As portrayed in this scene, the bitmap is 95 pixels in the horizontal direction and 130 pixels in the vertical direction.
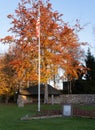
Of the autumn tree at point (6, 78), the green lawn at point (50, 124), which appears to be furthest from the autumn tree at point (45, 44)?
the green lawn at point (50, 124)

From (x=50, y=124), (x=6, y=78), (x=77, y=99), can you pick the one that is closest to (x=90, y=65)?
(x=77, y=99)

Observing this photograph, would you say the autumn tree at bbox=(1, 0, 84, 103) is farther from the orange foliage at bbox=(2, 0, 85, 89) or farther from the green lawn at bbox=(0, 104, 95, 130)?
the green lawn at bbox=(0, 104, 95, 130)

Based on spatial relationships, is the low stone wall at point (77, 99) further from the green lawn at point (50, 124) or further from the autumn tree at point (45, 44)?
the green lawn at point (50, 124)

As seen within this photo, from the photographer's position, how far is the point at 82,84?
53.9 metres

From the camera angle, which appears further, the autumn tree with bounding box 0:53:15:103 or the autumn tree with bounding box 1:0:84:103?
the autumn tree with bounding box 0:53:15:103

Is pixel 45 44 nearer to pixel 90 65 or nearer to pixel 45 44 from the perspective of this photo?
pixel 45 44

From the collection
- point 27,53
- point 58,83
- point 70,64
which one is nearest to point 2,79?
point 27,53

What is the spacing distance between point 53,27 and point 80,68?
258 inches

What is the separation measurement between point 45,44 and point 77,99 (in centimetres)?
1028

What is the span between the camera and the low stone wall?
47.2m

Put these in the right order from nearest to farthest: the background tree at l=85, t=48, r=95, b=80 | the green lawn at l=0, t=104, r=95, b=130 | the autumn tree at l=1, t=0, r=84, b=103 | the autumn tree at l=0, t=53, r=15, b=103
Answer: the green lawn at l=0, t=104, r=95, b=130, the autumn tree at l=1, t=0, r=84, b=103, the autumn tree at l=0, t=53, r=15, b=103, the background tree at l=85, t=48, r=95, b=80

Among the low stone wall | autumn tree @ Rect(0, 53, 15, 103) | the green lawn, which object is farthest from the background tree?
the green lawn

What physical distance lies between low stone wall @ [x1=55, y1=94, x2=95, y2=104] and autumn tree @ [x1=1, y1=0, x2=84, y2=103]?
4633mm

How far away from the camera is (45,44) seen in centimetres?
4328
